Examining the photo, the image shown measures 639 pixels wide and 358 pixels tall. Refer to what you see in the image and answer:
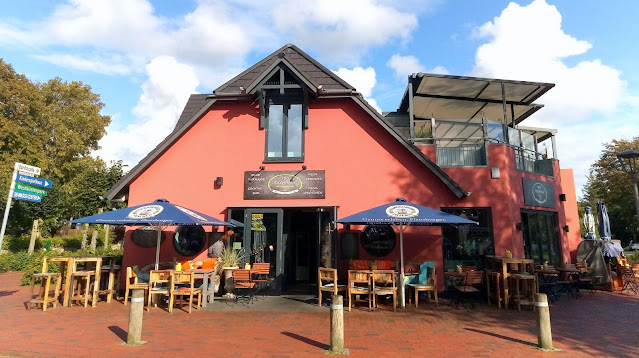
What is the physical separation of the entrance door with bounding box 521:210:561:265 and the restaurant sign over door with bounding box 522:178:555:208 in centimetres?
33

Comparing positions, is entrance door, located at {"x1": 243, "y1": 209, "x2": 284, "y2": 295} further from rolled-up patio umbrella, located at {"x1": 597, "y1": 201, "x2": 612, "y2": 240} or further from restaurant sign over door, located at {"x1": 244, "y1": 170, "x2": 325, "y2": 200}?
rolled-up patio umbrella, located at {"x1": 597, "y1": 201, "x2": 612, "y2": 240}

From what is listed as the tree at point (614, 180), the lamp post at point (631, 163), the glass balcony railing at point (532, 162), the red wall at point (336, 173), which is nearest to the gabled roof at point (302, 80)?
the red wall at point (336, 173)

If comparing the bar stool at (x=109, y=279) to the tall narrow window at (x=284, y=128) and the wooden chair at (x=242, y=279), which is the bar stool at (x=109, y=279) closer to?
the wooden chair at (x=242, y=279)

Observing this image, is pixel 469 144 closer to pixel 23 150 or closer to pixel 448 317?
pixel 448 317

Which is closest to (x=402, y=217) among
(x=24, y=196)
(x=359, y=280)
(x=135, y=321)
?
(x=359, y=280)

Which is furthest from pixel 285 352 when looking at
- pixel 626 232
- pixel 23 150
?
pixel 626 232

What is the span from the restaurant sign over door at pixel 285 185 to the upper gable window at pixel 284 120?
0.52 metres

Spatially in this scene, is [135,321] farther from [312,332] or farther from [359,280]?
[359,280]

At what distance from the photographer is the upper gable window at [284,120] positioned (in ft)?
36.3

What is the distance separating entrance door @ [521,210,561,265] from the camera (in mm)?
11539

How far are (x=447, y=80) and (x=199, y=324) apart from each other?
35.3ft

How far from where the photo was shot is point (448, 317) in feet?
24.6

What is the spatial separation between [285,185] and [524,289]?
7.10 meters

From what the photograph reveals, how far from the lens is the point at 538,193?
39.0 feet
